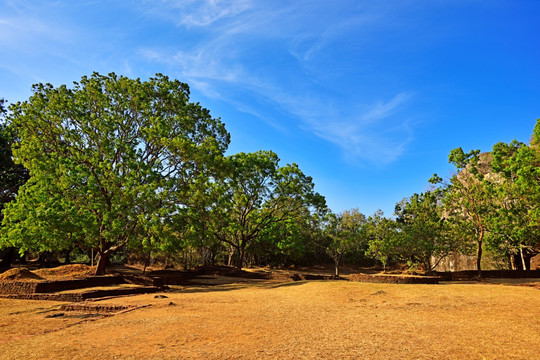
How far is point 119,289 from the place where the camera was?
1280 centimetres

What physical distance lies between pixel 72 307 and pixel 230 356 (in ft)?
22.3

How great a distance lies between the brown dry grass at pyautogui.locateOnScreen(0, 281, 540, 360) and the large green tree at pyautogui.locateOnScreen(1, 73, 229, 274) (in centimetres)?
573

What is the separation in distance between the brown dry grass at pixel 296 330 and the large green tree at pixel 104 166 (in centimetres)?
573

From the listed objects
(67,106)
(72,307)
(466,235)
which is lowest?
(72,307)

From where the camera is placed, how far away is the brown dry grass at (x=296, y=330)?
509 centimetres

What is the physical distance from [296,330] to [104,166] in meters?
14.1

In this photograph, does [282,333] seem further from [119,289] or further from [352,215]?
[352,215]

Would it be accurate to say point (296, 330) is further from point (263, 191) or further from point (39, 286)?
point (263, 191)

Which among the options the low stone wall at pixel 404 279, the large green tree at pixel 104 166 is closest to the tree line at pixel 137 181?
the large green tree at pixel 104 166

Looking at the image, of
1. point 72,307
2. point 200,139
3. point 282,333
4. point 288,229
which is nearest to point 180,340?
point 282,333

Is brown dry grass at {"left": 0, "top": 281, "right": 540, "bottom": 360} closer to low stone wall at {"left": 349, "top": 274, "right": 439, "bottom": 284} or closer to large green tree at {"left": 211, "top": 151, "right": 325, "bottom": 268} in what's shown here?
low stone wall at {"left": 349, "top": 274, "right": 439, "bottom": 284}

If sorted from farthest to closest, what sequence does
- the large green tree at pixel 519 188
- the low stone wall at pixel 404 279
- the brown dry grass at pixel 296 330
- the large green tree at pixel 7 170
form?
the large green tree at pixel 7 170
the low stone wall at pixel 404 279
the large green tree at pixel 519 188
the brown dry grass at pixel 296 330

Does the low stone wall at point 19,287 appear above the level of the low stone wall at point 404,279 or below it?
below

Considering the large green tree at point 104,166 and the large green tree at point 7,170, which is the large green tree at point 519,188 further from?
the large green tree at point 7,170
